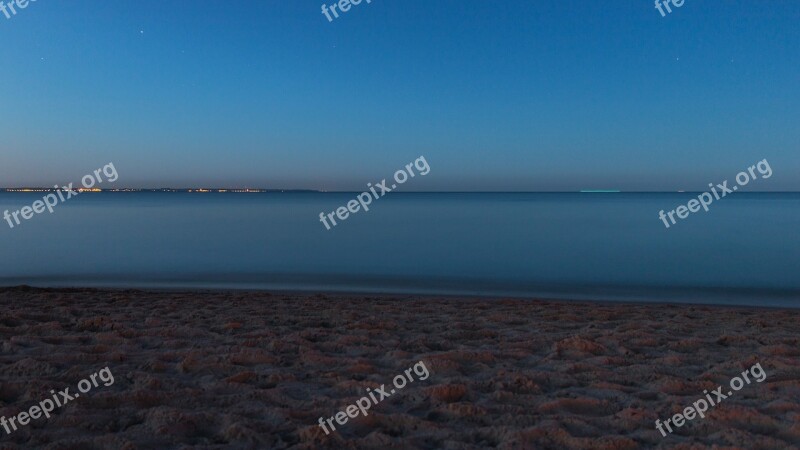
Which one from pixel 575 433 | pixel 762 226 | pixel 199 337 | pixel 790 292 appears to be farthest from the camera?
pixel 762 226

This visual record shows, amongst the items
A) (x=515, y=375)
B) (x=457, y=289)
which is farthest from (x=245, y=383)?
(x=457, y=289)

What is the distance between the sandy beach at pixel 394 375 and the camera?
377 centimetres

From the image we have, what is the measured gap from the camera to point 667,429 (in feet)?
A: 12.9

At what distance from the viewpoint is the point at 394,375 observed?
16.6 feet

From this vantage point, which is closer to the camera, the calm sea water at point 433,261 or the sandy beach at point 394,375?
the sandy beach at point 394,375

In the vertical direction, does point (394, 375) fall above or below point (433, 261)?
below

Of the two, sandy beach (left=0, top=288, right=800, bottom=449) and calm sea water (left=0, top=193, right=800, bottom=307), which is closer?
sandy beach (left=0, top=288, right=800, bottom=449)

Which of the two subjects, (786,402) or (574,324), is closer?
(786,402)

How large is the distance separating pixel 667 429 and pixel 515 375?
4.39ft

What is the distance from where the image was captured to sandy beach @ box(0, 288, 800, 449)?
12.4 ft

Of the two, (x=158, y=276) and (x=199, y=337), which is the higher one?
(x=158, y=276)

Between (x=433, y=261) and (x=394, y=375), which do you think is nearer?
(x=394, y=375)

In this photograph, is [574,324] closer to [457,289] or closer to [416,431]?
[416,431]

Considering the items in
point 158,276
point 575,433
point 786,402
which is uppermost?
point 158,276
